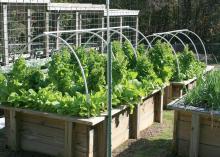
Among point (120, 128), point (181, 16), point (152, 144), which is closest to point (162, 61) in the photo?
point (152, 144)

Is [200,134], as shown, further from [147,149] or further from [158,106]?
[158,106]

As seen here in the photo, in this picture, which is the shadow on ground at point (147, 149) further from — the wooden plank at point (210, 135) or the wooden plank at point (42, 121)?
the wooden plank at point (42, 121)

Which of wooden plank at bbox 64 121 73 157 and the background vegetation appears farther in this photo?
the background vegetation

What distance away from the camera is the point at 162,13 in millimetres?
16312

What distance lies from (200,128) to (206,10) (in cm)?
1184

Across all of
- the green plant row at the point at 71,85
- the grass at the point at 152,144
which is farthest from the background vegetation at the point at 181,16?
the green plant row at the point at 71,85

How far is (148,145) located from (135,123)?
312 millimetres

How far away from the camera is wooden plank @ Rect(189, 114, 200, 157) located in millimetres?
4422

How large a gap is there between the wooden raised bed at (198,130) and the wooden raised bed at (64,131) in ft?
2.18

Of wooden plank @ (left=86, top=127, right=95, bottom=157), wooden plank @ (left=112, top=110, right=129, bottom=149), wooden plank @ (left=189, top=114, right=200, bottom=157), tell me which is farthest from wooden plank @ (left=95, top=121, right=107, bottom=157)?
wooden plank @ (left=189, top=114, right=200, bottom=157)

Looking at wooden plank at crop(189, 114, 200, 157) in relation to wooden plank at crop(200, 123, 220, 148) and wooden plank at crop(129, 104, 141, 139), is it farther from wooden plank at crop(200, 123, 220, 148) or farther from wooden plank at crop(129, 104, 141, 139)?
wooden plank at crop(129, 104, 141, 139)

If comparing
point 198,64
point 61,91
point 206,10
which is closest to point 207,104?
point 61,91

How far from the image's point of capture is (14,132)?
471 centimetres

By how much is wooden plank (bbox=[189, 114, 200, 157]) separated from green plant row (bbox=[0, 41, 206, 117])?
76 centimetres
